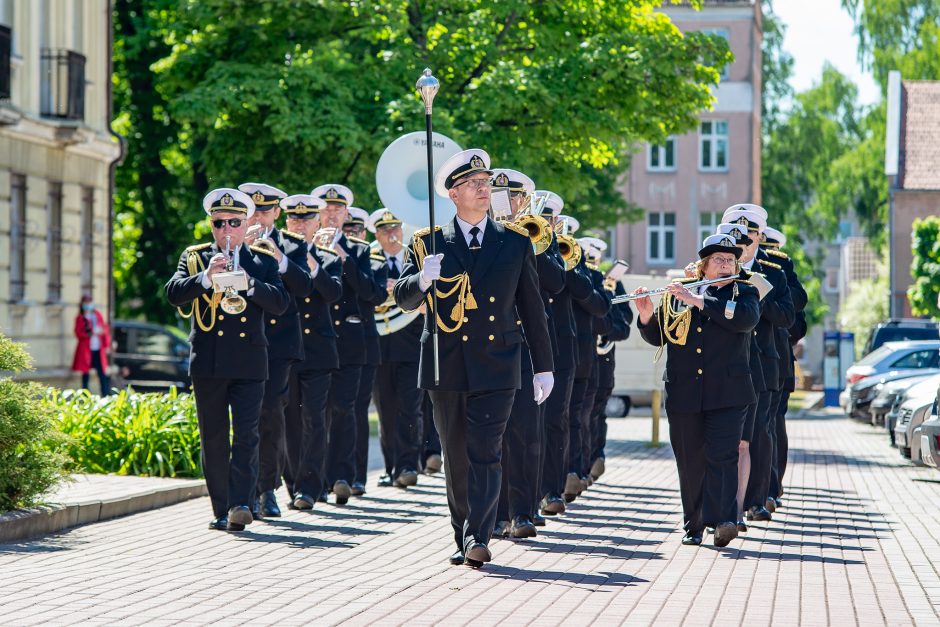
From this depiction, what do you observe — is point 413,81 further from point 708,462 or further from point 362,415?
point 708,462

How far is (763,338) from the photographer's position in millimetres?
12391

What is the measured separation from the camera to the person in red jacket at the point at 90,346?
2867cm

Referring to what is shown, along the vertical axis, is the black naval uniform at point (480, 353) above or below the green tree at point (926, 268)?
below

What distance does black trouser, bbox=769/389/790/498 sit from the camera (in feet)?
44.7

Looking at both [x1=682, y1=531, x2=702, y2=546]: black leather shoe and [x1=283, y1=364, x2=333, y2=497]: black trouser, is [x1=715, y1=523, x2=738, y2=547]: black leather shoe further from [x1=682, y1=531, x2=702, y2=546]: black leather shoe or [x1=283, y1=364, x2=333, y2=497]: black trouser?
[x1=283, y1=364, x2=333, y2=497]: black trouser

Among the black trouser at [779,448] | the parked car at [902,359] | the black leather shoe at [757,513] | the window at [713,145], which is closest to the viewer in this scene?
the black leather shoe at [757,513]

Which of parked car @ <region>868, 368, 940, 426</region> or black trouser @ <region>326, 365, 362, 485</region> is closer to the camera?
black trouser @ <region>326, 365, 362, 485</region>

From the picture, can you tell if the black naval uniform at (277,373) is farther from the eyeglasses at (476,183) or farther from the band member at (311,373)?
the eyeglasses at (476,183)

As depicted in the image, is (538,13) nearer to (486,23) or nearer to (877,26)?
(486,23)

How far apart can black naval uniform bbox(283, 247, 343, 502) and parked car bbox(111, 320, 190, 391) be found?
18.3 m

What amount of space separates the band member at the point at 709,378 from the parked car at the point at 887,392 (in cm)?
1383

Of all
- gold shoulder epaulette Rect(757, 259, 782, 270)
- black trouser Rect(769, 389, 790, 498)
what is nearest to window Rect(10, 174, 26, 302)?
black trouser Rect(769, 389, 790, 498)

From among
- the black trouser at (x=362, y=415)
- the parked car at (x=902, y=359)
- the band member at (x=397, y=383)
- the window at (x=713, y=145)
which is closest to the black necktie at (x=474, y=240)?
the black trouser at (x=362, y=415)

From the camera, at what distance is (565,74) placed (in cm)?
2767
